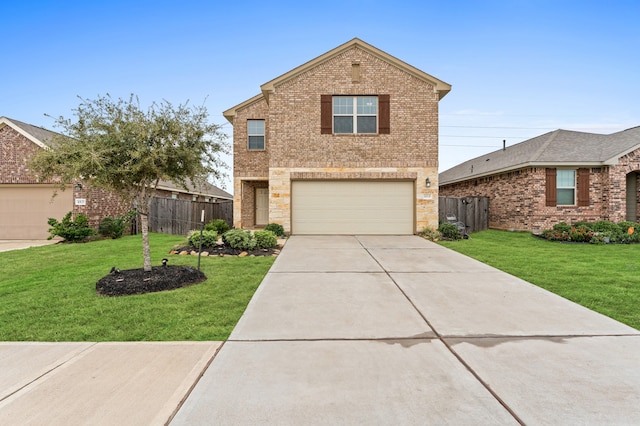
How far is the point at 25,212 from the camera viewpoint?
14.2 meters

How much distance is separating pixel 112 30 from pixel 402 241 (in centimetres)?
1577

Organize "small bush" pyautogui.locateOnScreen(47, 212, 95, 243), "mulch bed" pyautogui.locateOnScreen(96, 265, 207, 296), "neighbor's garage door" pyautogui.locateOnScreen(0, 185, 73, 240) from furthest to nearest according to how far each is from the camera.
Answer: "neighbor's garage door" pyautogui.locateOnScreen(0, 185, 73, 240)
"small bush" pyautogui.locateOnScreen(47, 212, 95, 243)
"mulch bed" pyautogui.locateOnScreen(96, 265, 207, 296)

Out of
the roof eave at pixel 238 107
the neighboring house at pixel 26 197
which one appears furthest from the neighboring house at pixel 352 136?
the neighboring house at pixel 26 197

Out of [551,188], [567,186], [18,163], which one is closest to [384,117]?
[551,188]

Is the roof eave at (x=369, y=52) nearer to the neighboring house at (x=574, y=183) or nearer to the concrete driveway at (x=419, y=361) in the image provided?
the neighboring house at (x=574, y=183)

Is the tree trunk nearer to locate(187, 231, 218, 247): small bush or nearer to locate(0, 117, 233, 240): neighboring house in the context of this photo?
locate(187, 231, 218, 247): small bush

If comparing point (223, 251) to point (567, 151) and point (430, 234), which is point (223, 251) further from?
point (567, 151)

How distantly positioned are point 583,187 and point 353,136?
38.1ft

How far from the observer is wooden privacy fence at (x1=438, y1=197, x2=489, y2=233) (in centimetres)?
1519

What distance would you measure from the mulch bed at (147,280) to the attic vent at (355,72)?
10603 millimetres

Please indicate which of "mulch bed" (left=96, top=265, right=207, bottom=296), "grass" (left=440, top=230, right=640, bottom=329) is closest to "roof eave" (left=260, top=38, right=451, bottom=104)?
"grass" (left=440, top=230, right=640, bottom=329)

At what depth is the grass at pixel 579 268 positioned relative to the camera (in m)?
4.85

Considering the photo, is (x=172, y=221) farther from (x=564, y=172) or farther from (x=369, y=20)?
(x=564, y=172)

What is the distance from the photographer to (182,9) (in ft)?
41.4
